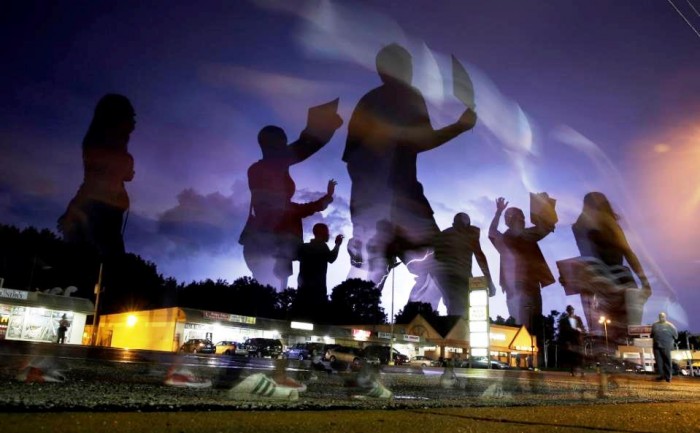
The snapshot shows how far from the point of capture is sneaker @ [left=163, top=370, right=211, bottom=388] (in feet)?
12.6

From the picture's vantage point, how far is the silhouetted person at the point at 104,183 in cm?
4609

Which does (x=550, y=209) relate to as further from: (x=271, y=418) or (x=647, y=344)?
(x=271, y=418)

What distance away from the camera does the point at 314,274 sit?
65.9m

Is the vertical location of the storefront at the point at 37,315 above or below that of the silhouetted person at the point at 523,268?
below

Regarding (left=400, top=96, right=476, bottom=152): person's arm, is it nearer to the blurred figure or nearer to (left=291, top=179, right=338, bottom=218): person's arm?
(left=291, top=179, right=338, bottom=218): person's arm

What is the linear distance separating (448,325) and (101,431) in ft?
203

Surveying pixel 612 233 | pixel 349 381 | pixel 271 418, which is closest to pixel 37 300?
pixel 349 381

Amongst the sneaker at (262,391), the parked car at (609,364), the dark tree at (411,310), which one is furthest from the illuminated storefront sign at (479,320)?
the dark tree at (411,310)

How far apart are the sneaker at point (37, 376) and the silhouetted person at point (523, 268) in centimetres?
5954

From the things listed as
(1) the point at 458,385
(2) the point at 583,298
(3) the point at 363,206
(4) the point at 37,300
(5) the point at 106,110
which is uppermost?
(5) the point at 106,110

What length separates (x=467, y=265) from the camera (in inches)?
2516

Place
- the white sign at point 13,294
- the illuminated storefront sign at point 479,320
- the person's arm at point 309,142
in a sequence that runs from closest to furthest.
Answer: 1. the white sign at point 13,294
2. the illuminated storefront sign at point 479,320
3. the person's arm at point 309,142

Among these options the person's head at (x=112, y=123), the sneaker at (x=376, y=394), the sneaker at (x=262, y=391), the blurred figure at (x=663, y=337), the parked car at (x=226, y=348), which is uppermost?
the person's head at (x=112, y=123)

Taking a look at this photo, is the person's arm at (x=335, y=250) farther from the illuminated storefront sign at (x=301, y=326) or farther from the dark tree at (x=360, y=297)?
the dark tree at (x=360, y=297)
